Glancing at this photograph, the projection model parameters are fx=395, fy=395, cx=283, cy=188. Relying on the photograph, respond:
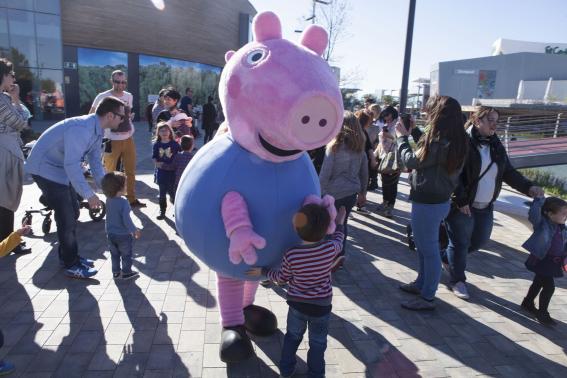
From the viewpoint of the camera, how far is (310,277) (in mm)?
2545

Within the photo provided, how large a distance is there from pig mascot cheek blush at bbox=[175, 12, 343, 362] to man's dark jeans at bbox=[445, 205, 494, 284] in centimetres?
206

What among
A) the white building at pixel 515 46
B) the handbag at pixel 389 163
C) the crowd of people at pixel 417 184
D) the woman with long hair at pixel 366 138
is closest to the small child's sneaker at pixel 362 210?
the woman with long hair at pixel 366 138

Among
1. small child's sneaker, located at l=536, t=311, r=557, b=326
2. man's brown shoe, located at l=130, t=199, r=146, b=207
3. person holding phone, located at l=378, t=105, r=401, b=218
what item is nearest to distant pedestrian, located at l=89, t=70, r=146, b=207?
man's brown shoe, located at l=130, t=199, r=146, b=207

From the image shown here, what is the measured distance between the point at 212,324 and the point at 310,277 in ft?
4.65

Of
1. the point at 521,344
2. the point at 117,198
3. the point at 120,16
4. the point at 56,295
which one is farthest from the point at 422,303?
the point at 120,16

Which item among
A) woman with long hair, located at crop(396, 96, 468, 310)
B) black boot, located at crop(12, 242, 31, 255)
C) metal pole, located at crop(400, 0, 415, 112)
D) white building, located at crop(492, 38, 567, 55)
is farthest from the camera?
white building, located at crop(492, 38, 567, 55)

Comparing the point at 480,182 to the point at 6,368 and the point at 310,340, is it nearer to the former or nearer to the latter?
the point at 310,340

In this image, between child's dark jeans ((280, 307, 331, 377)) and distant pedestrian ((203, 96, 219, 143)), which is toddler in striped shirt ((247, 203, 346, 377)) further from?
distant pedestrian ((203, 96, 219, 143))

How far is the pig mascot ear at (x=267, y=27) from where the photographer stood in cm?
254

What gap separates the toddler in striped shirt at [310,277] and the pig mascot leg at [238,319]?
1.21 feet

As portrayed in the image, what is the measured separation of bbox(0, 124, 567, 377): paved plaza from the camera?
303 centimetres

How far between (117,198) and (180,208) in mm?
1669

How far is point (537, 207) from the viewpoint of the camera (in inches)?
149

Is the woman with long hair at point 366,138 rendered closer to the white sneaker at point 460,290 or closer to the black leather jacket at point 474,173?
the black leather jacket at point 474,173
